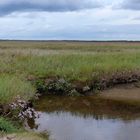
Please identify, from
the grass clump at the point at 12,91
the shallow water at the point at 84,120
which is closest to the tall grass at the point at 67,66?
the shallow water at the point at 84,120

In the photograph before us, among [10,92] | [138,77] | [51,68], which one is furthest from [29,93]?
[138,77]

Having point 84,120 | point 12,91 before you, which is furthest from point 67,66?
point 12,91

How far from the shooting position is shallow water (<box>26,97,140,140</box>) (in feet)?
46.1

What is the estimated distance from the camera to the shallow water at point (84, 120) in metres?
14.0

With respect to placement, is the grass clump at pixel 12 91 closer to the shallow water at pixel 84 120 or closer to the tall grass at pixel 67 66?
the shallow water at pixel 84 120

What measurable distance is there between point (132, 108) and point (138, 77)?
483 cm

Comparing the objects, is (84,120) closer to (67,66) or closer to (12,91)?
(12,91)

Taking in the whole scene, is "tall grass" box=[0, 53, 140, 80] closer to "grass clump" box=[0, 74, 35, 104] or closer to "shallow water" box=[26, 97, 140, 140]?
"shallow water" box=[26, 97, 140, 140]

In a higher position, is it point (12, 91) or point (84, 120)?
point (12, 91)

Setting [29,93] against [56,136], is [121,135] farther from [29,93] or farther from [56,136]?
[29,93]

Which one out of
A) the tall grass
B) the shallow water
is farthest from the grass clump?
the tall grass

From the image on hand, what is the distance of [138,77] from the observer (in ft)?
78.5

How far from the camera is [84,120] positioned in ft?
54.9

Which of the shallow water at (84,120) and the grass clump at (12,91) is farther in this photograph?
the grass clump at (12,91)
